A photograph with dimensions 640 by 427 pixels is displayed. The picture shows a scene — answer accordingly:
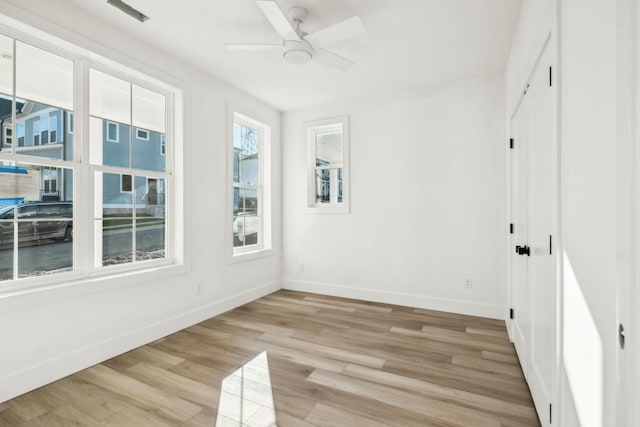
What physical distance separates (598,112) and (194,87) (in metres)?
3.36

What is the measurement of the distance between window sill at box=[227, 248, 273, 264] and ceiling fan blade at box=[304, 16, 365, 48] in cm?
256

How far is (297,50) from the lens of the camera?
2.35m

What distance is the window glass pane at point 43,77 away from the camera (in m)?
2.15

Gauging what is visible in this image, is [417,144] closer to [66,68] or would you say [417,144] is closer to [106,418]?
[66,68]

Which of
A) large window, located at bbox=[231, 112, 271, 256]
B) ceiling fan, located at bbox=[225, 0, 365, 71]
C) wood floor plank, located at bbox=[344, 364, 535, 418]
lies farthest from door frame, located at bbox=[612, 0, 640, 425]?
large window, located at bbox=[231, 112, 271, 256]

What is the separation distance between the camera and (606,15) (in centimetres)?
89

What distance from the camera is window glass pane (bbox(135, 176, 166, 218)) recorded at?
288cm

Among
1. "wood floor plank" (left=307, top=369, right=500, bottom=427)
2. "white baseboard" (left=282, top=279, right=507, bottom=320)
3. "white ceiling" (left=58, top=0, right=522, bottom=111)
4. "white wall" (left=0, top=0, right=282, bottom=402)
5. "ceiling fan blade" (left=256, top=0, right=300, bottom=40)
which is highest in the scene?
"white ceiling" (left=58, top=0, right=522, bottom=111)

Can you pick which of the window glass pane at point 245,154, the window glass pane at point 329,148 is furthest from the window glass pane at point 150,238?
the window glass pane at point 329,148

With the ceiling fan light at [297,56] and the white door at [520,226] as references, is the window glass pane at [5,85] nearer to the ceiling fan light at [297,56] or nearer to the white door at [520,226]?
the ceiling fan light at [297,56]

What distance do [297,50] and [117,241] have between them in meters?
2.25

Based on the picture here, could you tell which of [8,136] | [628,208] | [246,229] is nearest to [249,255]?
[246,229]

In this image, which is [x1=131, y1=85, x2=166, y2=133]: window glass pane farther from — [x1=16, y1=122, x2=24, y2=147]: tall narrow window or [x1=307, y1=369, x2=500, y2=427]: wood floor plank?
[x1=307, y1=369, x2=500, y2=427]: wood floor plank

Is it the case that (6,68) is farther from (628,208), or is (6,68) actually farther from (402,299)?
(402,299)
